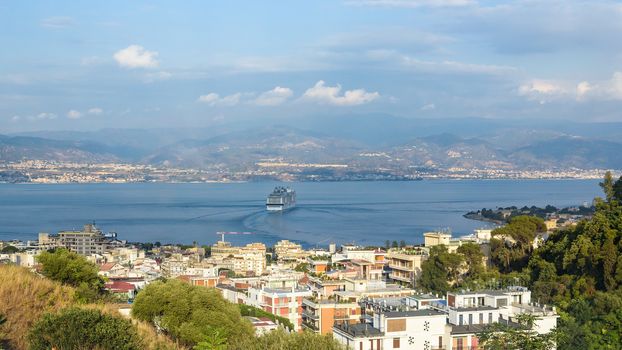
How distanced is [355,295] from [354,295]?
0.09 feet

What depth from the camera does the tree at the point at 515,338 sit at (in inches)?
328

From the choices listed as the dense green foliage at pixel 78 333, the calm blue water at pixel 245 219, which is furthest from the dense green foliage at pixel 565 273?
the calm blue water at pixel 245 219

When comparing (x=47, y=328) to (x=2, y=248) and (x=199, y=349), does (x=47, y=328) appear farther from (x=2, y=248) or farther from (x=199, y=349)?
(x=2, y=248)

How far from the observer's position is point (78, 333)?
222 inches

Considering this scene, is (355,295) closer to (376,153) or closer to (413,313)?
(413,313)

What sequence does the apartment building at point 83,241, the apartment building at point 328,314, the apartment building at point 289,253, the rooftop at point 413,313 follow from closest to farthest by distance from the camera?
the rooftop at point 413,313, the apartment building at point 328,314, the apartment building at point 289,253, the apartment building at point 83,241

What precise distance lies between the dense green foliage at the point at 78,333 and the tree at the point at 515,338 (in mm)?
4006

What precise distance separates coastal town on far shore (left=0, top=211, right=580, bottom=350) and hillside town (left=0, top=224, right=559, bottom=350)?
0.04 ft

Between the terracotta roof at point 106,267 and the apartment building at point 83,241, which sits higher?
the terracotta roof at point 106,267

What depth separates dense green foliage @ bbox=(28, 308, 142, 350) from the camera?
5617mm

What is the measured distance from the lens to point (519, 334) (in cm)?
851

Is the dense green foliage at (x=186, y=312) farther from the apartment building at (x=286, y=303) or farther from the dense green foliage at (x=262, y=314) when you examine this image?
the apartment building at (x=286, y=303)

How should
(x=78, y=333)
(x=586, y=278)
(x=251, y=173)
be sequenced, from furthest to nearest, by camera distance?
1. (x=251, y=173)
2. (x=586, y=278)
3. (x=78, y=333)

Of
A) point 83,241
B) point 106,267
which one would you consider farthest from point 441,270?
point 83,241
